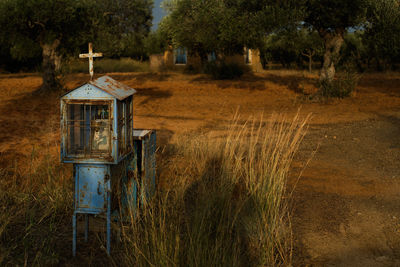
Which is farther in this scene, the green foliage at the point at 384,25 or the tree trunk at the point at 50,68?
the tree trunk at the point at 50,68

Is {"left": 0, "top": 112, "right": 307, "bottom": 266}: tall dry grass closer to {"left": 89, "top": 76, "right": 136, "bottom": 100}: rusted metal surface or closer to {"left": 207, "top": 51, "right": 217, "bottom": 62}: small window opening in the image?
{"left": 89, "top": 76, "right": 136, "bottom": 100}: rusted metal surface

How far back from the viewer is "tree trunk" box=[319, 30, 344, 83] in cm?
1331

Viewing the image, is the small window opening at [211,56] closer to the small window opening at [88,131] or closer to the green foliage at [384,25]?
the green foliage at [384,25]

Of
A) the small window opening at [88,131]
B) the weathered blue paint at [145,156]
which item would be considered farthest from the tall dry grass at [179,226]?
the small window opening at [88,131]

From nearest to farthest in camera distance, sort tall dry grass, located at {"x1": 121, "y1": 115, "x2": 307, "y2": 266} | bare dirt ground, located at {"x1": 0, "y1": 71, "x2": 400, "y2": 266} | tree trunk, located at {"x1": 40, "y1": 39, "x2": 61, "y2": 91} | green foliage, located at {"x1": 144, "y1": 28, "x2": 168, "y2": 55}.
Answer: tall dry grass, located at {"x1": 121, "y1": 115, "x2": 307, "y2": 266} → bare dirt ground, located at {"x1": 0, "y1": 71, "x2": 400, "y2": 266} → tree trunk, located at {"x1": 40, "y1": 39, "x2": 61, "y2": 91} → green foliage, located at {"x1": 144, "y1": 28, "x2": 168, "y2": 55}

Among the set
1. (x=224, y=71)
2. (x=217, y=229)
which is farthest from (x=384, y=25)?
(x=217, y=229)

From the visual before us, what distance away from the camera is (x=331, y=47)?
1361cm

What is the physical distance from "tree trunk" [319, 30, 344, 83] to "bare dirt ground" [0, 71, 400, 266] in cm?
108

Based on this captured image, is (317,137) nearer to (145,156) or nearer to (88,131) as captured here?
(145,156)

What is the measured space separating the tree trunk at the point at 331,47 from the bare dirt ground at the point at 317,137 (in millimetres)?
1078

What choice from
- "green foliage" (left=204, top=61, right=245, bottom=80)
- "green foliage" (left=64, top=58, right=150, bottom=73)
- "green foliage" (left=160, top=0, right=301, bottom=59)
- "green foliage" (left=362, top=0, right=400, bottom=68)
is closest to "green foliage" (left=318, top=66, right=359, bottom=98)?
"green foliage" (left=362, top=0, right=400, bottom=68)

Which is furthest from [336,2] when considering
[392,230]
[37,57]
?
[37,57]

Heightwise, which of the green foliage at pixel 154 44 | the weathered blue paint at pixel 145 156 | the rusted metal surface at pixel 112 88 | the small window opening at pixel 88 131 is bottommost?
the weathered blue paint at pixel 145 156

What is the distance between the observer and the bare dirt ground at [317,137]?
3984 mm
